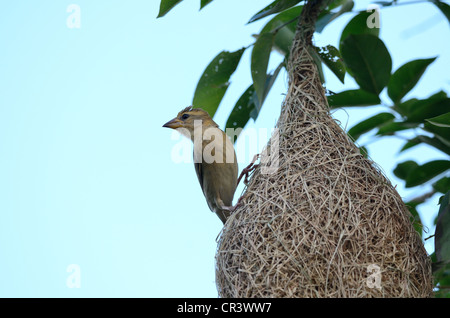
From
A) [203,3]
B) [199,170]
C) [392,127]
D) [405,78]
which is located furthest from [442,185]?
[203,3]

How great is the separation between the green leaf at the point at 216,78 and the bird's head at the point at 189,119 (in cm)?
30

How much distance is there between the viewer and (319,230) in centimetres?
284

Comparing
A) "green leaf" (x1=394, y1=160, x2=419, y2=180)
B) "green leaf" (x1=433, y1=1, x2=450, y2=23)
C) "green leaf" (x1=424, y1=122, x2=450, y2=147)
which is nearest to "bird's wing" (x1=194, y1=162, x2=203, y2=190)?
"green leaf" (x1=394, y1=160, x2=419, y2=180)

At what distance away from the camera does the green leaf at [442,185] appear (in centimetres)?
426

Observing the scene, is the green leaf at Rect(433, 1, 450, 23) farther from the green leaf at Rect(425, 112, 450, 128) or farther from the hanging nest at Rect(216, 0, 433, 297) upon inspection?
the hanging nest at Rect(216, 0, 433, 297)

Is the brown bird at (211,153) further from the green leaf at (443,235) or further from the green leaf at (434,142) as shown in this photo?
the green leaf at (443,235)

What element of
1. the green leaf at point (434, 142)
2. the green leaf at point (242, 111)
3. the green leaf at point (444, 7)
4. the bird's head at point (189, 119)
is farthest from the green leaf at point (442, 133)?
the bird's head at point (189, 119)

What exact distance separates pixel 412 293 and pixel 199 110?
193 centimetres

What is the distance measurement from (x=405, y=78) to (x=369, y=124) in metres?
0.37

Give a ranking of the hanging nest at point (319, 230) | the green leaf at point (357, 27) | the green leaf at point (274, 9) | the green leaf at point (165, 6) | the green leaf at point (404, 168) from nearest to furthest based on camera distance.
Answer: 1. the hanging nest at point (319, 230)
2. the green leaf at point (165, 6)
3. the green leaf at point (274, 9)
4. the green leaf at point (357, 27)
5. the green leaf at point (404, 168)

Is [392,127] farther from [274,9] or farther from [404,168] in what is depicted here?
[274,9]

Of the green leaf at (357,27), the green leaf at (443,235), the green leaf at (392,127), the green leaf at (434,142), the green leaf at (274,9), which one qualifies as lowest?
the green leaf at (443,235)

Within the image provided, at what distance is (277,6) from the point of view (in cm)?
337

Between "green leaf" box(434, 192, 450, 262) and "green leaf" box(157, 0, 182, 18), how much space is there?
1751 mm
